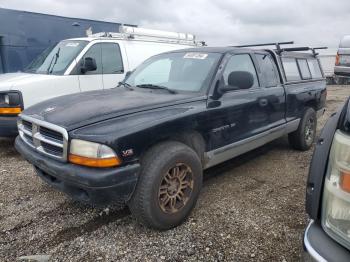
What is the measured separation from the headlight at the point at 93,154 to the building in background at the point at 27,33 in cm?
646

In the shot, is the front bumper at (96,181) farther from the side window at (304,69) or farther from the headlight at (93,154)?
the side window at (304,69)

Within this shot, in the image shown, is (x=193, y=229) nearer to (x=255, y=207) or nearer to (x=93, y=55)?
(x=255, y=207)

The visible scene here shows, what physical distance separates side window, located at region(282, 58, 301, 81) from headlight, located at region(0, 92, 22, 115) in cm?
407

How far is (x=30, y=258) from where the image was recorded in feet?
8.62

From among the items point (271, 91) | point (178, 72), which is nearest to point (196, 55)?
point (178, 72)

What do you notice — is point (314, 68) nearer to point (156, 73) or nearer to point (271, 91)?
point (271, 91)

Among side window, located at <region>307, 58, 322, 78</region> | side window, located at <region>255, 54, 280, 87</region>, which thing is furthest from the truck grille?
side window, located at <region>307, 58, 322, 78</region>

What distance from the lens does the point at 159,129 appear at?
280 cm

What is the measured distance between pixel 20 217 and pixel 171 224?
156 centimetres

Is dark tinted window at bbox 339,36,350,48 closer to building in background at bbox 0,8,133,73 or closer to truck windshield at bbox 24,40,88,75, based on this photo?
building in background at bbox 0,8,133,73

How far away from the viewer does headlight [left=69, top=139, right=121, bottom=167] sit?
2.52m

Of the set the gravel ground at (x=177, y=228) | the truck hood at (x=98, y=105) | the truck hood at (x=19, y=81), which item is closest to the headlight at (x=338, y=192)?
the gravel ground at (x=177, y=228)

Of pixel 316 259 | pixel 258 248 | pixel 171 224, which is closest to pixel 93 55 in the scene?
pixel 171 224

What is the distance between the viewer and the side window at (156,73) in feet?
13.1
